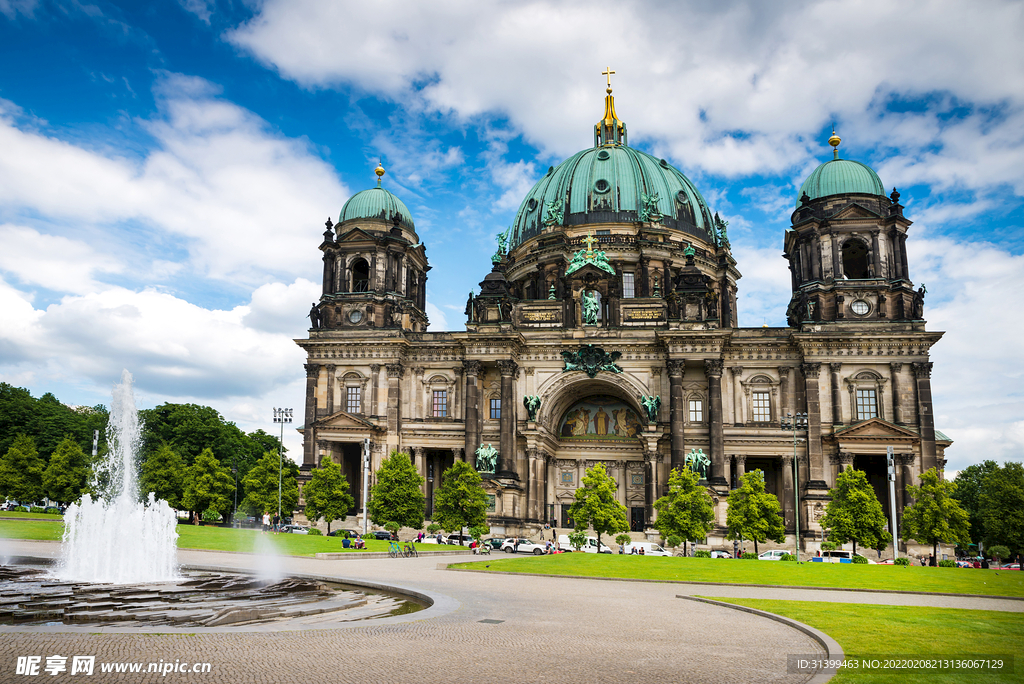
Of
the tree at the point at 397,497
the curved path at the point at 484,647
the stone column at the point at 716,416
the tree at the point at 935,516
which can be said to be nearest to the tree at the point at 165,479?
the tree at the point at 397,497

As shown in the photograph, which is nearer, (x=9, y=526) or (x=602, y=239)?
(x=9, y=526)

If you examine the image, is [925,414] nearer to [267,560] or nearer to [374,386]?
[374,386]

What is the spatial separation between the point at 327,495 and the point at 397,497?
6.21 m

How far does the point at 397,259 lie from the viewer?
69.4 m

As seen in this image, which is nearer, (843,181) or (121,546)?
(121,546)

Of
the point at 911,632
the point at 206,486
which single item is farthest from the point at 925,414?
the point at 206,486

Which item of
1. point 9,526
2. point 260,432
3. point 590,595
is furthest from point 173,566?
point 260,432

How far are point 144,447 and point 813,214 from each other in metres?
81.2

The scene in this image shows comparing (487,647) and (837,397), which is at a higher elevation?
(837,397)

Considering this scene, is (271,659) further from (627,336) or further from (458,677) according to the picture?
(627,336)

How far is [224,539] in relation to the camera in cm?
4506

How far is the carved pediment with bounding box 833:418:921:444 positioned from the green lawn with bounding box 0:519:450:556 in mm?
32639

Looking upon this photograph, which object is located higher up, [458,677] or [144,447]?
[144,447]

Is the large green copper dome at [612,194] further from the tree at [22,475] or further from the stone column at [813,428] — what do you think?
the tree at [22,475]
